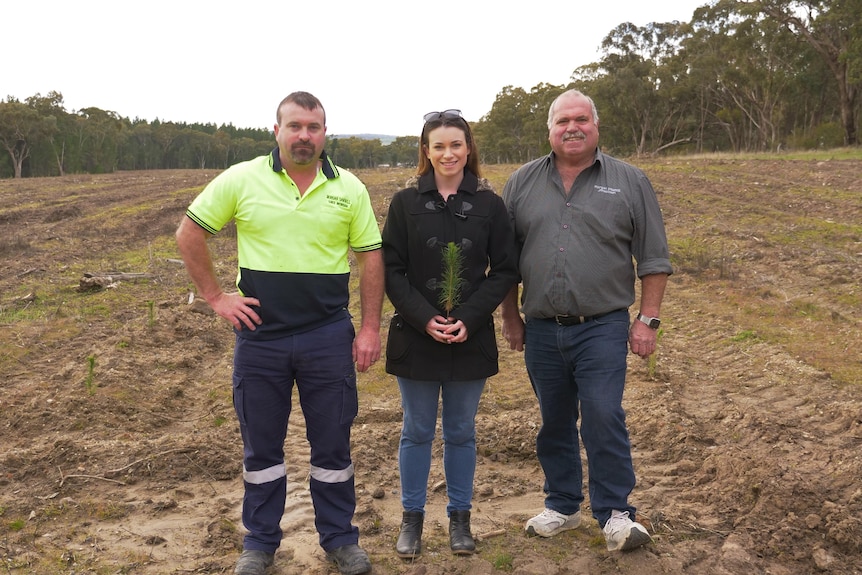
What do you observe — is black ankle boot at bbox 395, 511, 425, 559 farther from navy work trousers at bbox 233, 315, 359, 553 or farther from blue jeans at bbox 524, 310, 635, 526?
blue jeans at bbox 524, 310, 635, 526

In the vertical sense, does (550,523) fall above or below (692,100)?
below

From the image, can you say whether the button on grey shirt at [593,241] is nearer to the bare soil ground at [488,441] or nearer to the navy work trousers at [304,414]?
the navy work trousers at [304,414]

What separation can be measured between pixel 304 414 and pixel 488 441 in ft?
7.28

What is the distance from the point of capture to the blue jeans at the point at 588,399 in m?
3.46

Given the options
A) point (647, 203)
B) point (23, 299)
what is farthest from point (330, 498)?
point (23, 299)

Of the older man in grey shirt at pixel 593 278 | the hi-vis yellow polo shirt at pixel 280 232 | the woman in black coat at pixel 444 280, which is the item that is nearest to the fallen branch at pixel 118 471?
the hi-vis yellow polo shirt at pixel 280 232

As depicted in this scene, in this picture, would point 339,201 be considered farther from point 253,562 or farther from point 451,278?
point 253,562

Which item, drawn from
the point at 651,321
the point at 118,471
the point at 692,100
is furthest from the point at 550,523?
the point at 692,100

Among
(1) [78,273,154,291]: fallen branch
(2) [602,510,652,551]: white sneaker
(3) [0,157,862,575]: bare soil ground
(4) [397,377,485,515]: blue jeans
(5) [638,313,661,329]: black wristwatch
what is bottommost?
(3) [0,157,862,575]: bare soil ground

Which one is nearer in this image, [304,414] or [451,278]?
[451,278]

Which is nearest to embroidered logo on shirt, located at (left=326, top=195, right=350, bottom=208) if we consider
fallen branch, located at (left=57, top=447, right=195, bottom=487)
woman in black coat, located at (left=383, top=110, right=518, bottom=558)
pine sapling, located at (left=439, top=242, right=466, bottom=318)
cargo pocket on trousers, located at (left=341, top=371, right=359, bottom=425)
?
woman in black coat, located at (left=383, top=110, right=518, bottom=558)

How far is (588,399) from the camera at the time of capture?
3.48 metres

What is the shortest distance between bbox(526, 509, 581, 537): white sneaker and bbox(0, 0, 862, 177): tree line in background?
101 ft

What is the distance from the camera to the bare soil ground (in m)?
3.68
